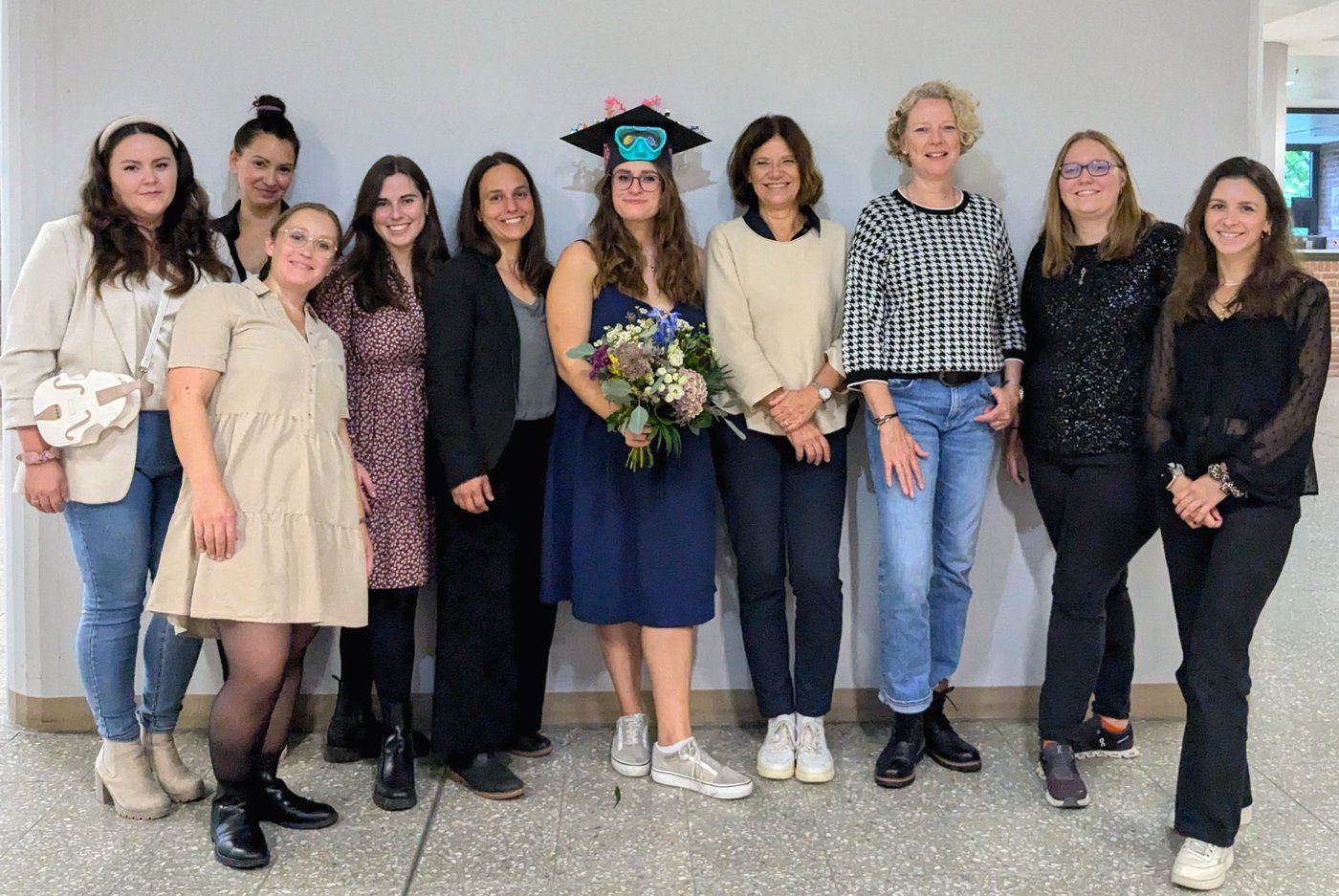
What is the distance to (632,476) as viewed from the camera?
114 inches

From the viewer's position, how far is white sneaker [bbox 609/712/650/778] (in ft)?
10.2

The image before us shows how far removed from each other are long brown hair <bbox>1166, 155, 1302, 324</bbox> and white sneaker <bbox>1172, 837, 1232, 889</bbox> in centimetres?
122

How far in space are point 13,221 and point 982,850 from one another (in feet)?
10.7

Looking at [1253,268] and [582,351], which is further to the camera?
[582,351]

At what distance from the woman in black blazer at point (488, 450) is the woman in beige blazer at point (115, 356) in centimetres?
66

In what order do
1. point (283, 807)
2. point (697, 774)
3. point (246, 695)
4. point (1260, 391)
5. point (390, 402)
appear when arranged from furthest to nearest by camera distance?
point (697, 774) < point (390, 402) < point (283, 807) < point (246, 695) < point (1260, 391)

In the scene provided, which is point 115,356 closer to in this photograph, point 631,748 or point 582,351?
point 582,351

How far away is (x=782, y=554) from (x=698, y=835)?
80cm

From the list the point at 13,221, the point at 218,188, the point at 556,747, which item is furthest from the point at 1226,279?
the point at 13,221

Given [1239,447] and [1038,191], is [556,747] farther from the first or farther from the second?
[1038,191]

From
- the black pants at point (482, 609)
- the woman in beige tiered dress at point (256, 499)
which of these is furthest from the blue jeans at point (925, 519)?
the woman in beige tiered dress at point (256, 499)

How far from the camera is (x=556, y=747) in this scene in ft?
10.9

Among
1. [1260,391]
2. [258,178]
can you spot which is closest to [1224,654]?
[1260,391]

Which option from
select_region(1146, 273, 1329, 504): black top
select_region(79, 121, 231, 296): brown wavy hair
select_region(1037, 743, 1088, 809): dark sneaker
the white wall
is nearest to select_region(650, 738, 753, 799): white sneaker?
the white wall
